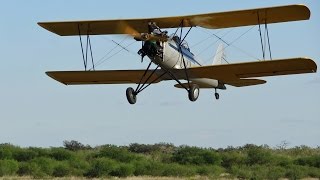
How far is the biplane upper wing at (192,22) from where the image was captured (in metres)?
21.1

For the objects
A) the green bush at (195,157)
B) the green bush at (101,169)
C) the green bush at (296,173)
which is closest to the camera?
the green bush at (101,169)

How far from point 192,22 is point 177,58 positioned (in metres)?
1.33

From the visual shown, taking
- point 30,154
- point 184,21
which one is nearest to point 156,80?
point 184,21

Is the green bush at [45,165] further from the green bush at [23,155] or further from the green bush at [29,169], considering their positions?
the green bush at [23,155]

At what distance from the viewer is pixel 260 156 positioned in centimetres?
4647

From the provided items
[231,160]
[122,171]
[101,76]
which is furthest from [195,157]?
[101,76]

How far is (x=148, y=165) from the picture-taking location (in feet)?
→ 131

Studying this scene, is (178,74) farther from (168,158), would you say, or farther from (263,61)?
(168,158)

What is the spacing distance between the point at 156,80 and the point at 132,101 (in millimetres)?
1464

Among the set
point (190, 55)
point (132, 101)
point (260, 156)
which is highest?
point (190, 55)

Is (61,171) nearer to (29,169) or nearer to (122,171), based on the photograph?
(29,169)

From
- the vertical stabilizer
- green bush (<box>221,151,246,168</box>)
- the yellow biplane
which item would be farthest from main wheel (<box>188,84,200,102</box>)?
green bush (<box>221,151,246,168</box>)

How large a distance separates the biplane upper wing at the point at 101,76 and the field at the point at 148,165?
1095 cm

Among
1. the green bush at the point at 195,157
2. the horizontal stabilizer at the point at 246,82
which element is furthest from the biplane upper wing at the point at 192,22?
the green bush at the point at 195,157
